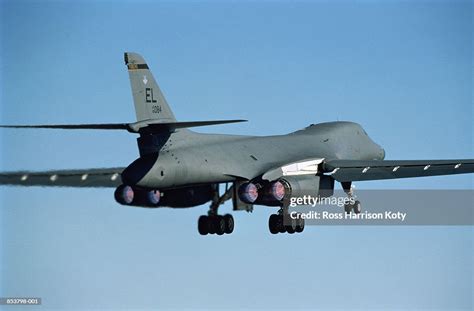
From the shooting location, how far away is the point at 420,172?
51.8m

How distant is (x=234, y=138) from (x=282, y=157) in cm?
214

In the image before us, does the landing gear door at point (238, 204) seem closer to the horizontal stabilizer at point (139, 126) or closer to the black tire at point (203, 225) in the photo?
the black tire at point (203, 225)

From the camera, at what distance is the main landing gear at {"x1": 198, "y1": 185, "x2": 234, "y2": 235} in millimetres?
50094

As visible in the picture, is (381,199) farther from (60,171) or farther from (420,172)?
(60,171)

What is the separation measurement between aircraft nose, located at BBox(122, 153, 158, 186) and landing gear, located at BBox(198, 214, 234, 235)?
6755mm

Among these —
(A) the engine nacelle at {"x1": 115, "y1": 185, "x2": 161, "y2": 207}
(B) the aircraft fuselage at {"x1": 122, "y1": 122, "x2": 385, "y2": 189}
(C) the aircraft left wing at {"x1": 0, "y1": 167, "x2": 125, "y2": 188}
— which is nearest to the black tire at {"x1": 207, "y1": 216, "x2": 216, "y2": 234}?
(B) the aircraft fuselage at {"x1": 122, "y1": 122, "x2": 385, "y2": 189}

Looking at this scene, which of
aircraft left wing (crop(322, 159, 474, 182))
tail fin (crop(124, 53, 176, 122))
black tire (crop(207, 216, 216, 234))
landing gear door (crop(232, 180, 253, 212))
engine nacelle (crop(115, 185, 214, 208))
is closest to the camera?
tail fin (crop(124, 53, 176, 122))

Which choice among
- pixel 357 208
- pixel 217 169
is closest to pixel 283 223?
pixel 357 208

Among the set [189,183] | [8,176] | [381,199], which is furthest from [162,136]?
[381,199]

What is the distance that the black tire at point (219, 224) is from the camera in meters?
50.0

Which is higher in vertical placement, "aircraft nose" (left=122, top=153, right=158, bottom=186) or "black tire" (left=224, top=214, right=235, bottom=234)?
"aircraft nose" (left=122, top=153, right=158, bottom=186)

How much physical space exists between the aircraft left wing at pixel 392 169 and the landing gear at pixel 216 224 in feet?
13.2

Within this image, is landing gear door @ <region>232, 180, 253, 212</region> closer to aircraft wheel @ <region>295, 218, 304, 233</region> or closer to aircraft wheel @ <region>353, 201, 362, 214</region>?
aircraft wheel @ <region>295, 218, 304, 233</region>

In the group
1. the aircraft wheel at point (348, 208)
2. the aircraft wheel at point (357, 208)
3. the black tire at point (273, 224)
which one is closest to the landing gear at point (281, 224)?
the black tire at point (273, 224)
